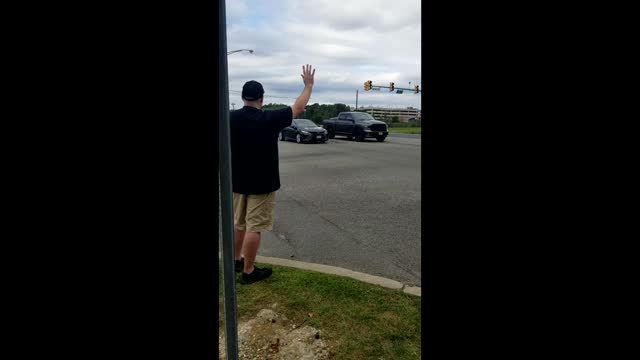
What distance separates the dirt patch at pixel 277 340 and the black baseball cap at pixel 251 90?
1.82 m

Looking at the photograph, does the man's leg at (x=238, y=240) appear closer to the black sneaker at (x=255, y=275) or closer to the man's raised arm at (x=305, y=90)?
the black sneaker at (x=255, y=275)

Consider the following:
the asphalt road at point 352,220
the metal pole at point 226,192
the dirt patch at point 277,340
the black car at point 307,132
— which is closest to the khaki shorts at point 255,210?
the dirt patch at point 277,340

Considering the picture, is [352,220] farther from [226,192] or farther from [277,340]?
[226,192]

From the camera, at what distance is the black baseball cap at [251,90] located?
11.3 ft

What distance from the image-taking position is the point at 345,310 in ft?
10.7

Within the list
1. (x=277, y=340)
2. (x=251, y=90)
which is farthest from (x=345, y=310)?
(x=251, y=90)

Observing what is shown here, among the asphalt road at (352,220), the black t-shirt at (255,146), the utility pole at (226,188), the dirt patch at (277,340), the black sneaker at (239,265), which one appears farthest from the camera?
the asphalt road at (352,220)

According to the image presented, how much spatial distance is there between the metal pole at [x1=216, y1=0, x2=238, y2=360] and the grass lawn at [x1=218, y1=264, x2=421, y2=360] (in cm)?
98

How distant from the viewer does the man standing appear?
3443mm

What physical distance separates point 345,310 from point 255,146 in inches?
62.2

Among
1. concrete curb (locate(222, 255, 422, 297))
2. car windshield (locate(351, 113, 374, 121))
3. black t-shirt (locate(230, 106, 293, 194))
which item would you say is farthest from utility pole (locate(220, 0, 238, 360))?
car windshield (locate(351, 113, 374, 121))
